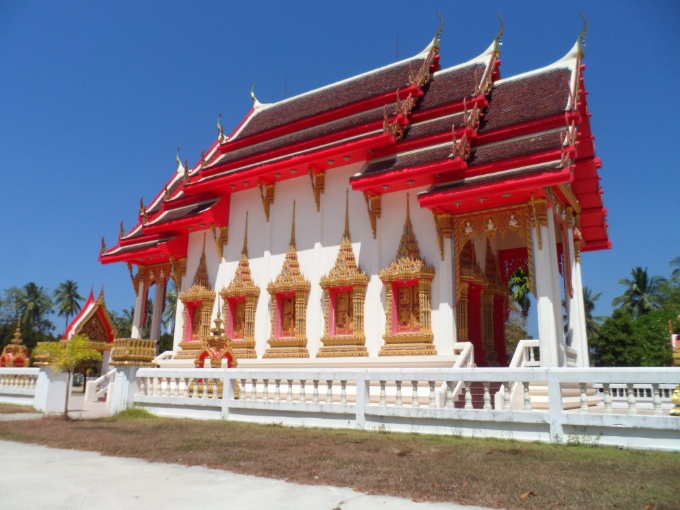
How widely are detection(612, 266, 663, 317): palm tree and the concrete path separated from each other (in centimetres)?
4954

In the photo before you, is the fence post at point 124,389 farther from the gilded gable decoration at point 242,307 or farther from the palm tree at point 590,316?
the palm tree at point 590,316

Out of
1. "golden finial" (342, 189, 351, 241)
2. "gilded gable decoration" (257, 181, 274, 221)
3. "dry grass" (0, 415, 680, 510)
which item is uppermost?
"gilded gable decoration" (257, 181, 274, 221)

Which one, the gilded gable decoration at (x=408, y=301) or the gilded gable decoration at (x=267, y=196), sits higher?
the gilded gable decoration at (x=267, y=196)

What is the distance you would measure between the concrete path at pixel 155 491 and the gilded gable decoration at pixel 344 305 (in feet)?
26.5

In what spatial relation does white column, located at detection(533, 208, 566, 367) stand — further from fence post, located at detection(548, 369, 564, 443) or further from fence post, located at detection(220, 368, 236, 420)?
fence post, located at detection(220, 368, 236, 420)

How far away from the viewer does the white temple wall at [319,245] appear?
44.7 ft

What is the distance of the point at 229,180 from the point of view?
648 inches

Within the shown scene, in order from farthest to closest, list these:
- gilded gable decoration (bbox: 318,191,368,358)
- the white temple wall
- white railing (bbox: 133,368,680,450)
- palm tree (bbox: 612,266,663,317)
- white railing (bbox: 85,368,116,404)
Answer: palm tree (bbox: 612,266,663,317)
white railing (bbox: 85,368,116,404)
gilded gable decoration (bbox: 318,191,368,358)
the white temple wall
white railing (bbox: 133,368,680,450)

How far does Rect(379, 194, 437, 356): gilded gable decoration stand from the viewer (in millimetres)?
13156

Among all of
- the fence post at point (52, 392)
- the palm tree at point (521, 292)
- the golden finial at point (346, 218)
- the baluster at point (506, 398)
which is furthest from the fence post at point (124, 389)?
the palm tree at point (521, 292)

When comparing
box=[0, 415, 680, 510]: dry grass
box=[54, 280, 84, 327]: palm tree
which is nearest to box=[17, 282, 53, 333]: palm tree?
box=[54, 280, 84, 327]: palm tree

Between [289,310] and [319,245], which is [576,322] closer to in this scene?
[319,245]

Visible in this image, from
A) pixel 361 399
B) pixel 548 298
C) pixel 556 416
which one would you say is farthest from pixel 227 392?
pixel 548 298

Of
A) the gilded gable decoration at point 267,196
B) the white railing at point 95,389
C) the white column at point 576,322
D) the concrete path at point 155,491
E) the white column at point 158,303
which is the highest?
the gilded gable decoration at point 267,196
